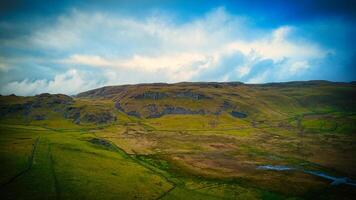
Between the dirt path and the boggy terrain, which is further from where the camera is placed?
the boggy terrain

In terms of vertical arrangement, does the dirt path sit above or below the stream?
above

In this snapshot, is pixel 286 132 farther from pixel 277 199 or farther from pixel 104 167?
pixel 104 167

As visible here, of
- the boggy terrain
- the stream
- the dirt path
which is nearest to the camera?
the dirt path

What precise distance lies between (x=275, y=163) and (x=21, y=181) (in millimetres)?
91117

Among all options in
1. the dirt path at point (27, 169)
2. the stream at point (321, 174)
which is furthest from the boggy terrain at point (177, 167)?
the stream at point (321, 174)

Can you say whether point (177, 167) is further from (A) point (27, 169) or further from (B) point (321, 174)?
(B) point (321, 174)

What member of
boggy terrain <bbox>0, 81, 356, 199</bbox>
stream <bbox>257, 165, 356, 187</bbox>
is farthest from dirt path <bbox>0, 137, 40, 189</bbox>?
stream <bbox>257, 165, 356, 187</bbox>

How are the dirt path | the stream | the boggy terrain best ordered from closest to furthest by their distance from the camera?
the dirt path → the boggy terrain → the stream

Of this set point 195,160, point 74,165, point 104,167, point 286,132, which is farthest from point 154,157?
point 286,132

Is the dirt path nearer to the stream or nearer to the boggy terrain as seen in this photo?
the boggy terrain

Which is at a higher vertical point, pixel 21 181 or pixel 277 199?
pixel 21 181

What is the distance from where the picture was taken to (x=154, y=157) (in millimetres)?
110125

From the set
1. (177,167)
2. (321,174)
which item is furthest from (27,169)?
(321,174)

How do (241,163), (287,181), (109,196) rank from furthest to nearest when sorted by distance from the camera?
(241,163), (287,181), (109,196)
